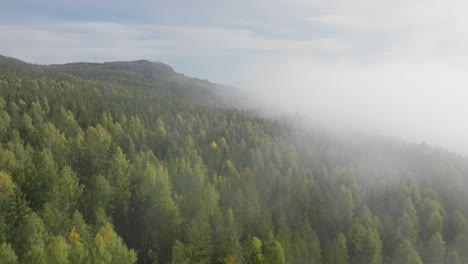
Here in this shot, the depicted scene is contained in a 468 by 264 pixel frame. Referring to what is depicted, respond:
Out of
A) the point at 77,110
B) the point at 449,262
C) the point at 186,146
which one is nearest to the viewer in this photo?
the point at 449,262

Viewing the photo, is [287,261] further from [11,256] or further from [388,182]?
[388,182]

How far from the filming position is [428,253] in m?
96.0

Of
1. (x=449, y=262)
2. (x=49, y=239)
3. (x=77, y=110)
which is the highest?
(x=77, y=110)

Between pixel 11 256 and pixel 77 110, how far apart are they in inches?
4000

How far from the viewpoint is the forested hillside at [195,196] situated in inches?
2345

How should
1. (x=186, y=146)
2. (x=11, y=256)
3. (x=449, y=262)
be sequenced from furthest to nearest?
(x=186, y=146) → (x=449, y=262) → (x=11, y=256)

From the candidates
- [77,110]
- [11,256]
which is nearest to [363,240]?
[11,256]

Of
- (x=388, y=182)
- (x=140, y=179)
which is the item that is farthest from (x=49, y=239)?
(x=388, y=182)

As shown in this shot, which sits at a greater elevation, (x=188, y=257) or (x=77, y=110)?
(x=77, y=110)

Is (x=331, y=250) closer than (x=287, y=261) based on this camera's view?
No

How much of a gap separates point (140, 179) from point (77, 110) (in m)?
68.1

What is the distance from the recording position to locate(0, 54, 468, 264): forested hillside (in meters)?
59.6

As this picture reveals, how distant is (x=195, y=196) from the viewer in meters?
83.2

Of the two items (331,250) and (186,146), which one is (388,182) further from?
(186,146)
